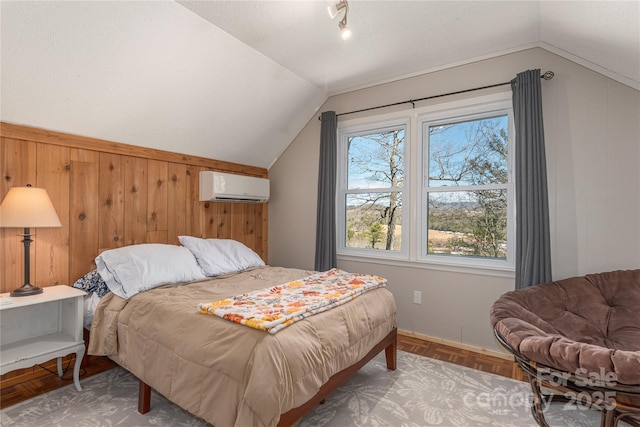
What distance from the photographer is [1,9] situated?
177 cm

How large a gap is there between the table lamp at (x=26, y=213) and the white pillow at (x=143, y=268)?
0.40 meters

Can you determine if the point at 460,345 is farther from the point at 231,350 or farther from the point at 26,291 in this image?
the point at 26,291

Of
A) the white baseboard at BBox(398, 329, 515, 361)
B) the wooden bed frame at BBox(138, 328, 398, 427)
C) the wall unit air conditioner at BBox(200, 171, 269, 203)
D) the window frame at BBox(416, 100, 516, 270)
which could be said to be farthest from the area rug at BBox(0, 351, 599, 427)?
the wall unit air conditioner at BBox(200, 171, 269, 203)

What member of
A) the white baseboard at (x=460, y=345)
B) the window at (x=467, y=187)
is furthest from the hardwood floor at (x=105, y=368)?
the window at (x=467, y=187)

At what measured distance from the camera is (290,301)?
1.96 metres

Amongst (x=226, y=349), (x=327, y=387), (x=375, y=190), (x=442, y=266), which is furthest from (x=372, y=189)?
(x=226, y=349)

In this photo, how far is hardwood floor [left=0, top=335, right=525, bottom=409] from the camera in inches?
86.7

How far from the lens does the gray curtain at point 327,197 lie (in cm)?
363

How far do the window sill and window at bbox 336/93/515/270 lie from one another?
17 millimetres

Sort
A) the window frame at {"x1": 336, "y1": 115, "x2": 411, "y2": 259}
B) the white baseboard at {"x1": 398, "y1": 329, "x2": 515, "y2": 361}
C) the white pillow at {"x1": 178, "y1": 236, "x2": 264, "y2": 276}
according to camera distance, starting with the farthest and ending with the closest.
Answer: the window frame at {"x1": 336, "y1": 115, "x2": 411, "y2": 259}
the white pillow at {"x1": 178, "y1": 236, "x2": 264, "y2": 276}
the white baseboard at {"x1": 398, "y1": 329, "x2": 515, "y2": 361}

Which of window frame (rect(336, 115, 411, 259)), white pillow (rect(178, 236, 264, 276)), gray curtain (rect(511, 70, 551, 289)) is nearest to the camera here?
gray curtain (rect(511, 70, 551, 289))

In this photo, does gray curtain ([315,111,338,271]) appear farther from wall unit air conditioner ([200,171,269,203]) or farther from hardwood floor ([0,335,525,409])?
hardwood floor ([0,335,525,409])

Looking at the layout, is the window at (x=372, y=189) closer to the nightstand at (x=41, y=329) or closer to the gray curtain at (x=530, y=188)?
the gray curtain at (x=530, y=188)

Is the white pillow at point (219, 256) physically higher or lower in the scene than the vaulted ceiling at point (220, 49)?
lower
